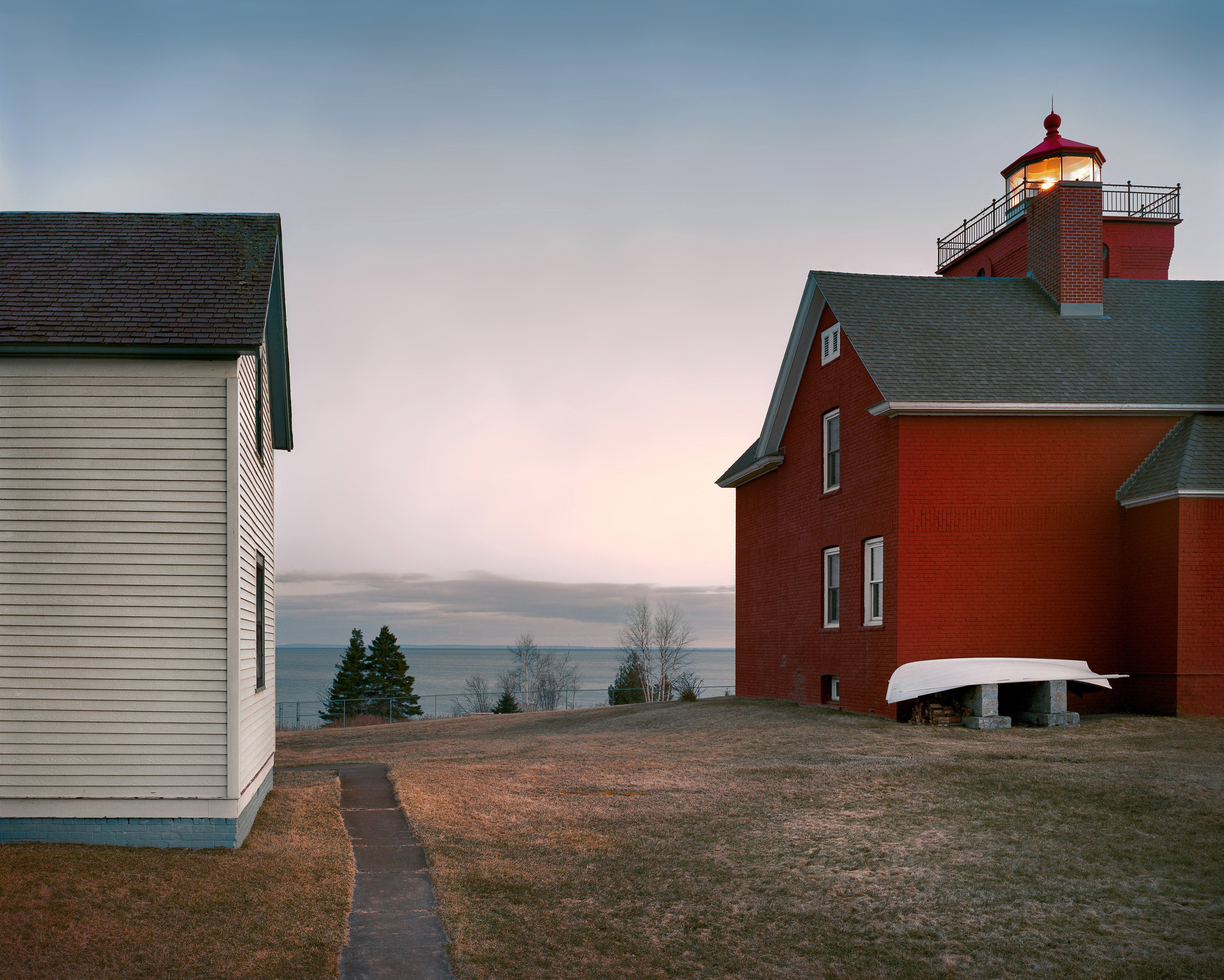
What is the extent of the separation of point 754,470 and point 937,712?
29.5ft

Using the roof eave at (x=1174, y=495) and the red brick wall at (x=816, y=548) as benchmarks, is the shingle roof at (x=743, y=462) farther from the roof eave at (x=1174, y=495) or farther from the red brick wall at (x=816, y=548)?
the roof eave at (x=1174, y=495)

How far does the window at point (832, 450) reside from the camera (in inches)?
784

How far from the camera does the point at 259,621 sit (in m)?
11.6

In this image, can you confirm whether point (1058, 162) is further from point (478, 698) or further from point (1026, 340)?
point (478, 698)

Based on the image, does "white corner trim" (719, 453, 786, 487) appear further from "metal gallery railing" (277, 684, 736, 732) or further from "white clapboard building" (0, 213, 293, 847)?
"white clapboard building" (0, 213, 293, 847)

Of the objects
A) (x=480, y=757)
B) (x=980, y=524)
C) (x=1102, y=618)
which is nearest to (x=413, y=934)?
(x=480, y=757)

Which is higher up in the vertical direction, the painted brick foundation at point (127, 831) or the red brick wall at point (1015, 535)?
the red brick wall at point (1015, 535)

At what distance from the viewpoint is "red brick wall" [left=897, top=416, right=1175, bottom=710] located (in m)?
16.9

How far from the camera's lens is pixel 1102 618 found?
57.3 feet

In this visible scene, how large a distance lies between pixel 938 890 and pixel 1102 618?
461 inches

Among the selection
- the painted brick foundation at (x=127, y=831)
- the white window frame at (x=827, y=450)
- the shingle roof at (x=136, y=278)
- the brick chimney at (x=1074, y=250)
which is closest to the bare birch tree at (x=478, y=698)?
the white window frame at (x=827, y=450)

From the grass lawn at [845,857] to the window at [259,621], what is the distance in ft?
7.22

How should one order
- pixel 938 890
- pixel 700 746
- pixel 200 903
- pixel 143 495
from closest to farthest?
pixel 200 903 < pixel 938 890 < pixel 143 495 < pixel 700 746

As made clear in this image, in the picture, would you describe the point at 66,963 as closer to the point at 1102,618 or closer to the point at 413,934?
the point at 413,934
